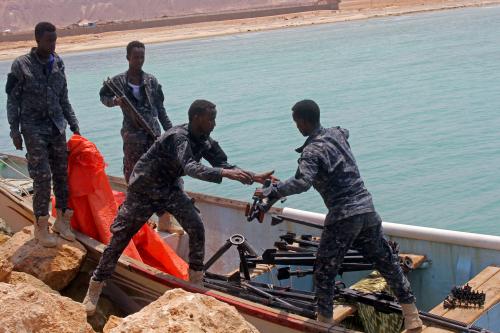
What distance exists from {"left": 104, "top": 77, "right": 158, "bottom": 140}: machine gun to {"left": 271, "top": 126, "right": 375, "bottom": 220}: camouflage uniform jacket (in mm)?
2511

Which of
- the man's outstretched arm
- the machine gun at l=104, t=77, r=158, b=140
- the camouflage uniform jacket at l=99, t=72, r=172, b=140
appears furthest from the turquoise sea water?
the man's outstretched arm

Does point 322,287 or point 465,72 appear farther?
point 465,72

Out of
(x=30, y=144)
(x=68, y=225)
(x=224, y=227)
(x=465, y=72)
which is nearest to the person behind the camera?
(x=30, y=144)

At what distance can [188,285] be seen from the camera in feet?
Answer: 21.5

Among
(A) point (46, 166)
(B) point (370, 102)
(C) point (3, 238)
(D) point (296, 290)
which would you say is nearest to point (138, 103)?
(A) point (46, 166)

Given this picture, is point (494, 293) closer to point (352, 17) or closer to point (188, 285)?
point (188, 285)

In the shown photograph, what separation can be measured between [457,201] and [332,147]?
10.5 metres

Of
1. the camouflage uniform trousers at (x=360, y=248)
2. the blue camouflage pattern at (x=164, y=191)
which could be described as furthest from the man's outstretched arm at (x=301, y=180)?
the blue camouflage pattern at (x=164, y=191)

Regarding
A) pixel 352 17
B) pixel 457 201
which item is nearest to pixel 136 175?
pixel 457 201

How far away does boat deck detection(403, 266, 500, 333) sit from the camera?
574cm

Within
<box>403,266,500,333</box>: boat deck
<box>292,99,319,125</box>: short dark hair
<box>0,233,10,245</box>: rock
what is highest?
<box>292,99,319,125</box>: short dark hair

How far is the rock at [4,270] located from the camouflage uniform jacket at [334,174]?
2345 millimetres

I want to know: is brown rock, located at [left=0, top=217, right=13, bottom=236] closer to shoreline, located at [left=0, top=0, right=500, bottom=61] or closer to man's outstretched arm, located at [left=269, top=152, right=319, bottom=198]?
man's outstretched arm, located at [left=269, top=152, right=319, bottom=198]

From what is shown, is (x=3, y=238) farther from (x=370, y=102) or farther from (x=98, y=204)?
(x=370, y=102)
